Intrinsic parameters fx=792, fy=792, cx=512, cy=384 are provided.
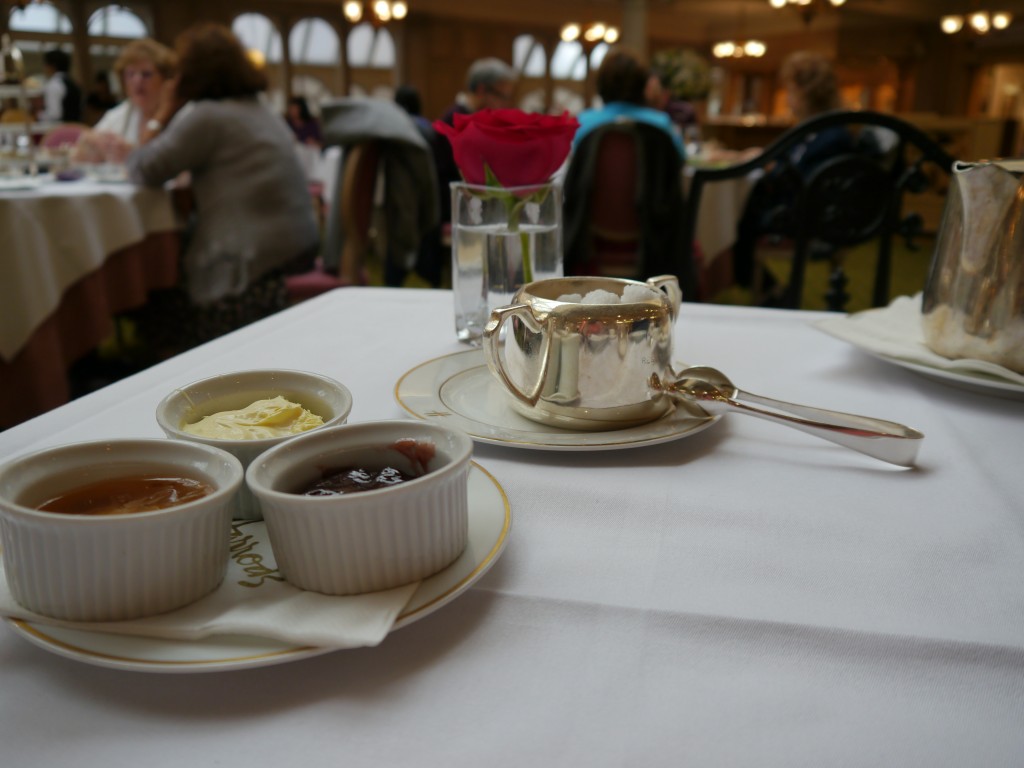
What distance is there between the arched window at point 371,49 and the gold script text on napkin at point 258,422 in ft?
38.3

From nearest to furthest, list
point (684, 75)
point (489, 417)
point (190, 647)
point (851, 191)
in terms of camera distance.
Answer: point (190, 647), point (489, 417), point (851, 191), point (684, 75)

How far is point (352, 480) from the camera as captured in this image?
1.30 ft

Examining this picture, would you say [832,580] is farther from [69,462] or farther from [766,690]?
[69,462]

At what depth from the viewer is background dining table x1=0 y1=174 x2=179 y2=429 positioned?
178cm

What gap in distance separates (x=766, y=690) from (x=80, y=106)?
219 inches

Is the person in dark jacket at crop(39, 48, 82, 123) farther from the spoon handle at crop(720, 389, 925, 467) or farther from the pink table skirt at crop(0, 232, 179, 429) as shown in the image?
the spoon handle at crop(720, 389, 925, 467)

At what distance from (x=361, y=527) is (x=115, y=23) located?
A: 11069mm

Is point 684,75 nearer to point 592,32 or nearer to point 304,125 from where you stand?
point 304,125

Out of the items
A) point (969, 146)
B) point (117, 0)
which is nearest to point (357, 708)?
point (969, 146)

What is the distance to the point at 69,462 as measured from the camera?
0.38 meters

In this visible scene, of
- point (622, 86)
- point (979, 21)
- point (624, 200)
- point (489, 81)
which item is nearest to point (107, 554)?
point (624, 200)

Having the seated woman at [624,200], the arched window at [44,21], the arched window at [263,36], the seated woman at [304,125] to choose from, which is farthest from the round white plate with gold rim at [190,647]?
the arched window at [263,36]

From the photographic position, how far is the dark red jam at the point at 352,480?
384 mm

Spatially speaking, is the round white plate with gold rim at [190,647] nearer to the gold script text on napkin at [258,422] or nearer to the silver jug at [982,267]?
the gold script text on napkin at [258,422]
